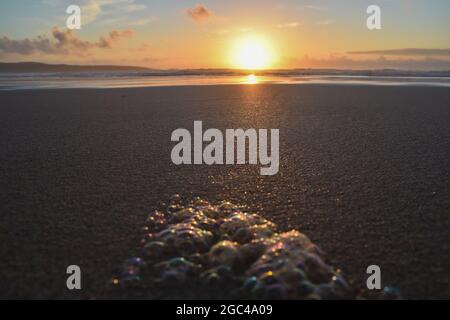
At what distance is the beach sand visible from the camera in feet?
6.50

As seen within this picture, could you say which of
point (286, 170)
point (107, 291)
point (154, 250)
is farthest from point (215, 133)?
point (107, 291)

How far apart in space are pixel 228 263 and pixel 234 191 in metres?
1.04

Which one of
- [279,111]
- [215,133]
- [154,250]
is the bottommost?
[154,250]

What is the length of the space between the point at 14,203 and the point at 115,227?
873 millimetres

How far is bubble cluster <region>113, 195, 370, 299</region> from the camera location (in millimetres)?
1795

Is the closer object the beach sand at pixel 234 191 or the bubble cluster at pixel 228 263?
the bubble cluster at pixel 228 263

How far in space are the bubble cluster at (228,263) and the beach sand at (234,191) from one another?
0.34 feet

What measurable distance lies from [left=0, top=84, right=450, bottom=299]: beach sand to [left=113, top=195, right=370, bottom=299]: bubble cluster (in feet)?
0.34

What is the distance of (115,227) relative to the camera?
235 centimetres

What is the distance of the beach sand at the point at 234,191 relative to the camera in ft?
6.50

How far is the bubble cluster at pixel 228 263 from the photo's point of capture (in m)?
1.79

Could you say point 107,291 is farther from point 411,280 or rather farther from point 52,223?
point 411,280

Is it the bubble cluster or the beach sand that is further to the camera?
the beach sand
